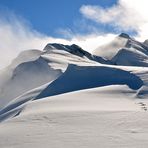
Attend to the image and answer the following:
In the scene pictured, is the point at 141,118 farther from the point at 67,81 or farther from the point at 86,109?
the point at 67,81

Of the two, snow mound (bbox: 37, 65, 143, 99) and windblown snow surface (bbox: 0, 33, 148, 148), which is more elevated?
snow mound (bbox: 37, 65, 143, 99)

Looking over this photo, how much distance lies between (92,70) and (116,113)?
31.9 meters

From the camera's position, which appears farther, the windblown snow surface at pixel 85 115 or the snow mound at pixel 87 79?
the snow mound at pixel 87 79

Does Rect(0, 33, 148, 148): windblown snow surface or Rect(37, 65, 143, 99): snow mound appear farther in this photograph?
Rect(37, 65, 143, 99): snow mound

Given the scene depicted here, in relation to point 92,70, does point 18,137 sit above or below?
below

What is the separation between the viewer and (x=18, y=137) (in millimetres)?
28031

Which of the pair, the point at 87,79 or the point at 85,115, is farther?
the point at 87,79

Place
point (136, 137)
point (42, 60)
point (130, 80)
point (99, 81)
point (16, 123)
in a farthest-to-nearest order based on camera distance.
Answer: point (42, 60)
point (99, 81)
point (130, 80)
point (16, 123)
point (136, 137)

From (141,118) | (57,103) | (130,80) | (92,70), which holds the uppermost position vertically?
(92,70)

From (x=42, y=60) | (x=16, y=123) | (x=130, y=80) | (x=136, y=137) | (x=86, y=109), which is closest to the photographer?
(x=136, y=137)

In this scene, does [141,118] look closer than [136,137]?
No

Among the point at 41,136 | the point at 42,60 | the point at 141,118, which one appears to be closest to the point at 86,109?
the point at 141,118

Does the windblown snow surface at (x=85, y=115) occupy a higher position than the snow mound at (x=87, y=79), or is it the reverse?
the snow mound at (x=87, y=79)

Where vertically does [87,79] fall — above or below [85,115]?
above
